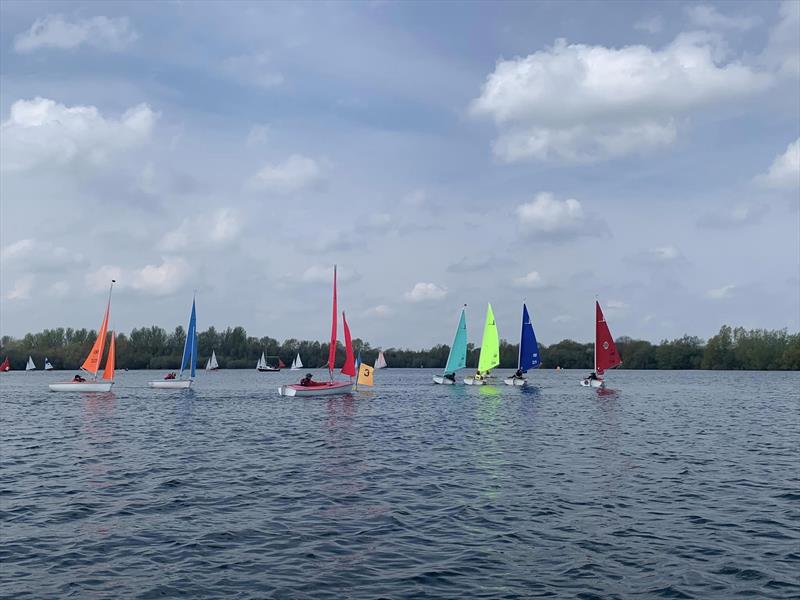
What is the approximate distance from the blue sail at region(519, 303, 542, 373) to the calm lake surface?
4657 cm

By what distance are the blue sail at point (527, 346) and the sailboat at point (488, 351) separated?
135 inches

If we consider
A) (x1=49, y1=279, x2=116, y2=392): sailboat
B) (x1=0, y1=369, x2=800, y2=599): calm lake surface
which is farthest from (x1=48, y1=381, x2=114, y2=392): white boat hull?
(x1=0, y1=369, x2=800, y2=599): calm lake surface

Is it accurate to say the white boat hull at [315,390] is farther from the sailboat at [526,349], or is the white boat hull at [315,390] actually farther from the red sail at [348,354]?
the sailboat at [526,349]

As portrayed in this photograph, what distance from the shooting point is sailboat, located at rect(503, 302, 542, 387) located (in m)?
86.0

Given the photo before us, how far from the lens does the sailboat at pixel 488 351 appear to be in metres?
89.4

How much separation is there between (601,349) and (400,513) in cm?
6833

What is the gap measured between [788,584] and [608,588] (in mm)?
3422

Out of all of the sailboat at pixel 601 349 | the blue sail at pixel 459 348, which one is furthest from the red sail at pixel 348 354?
the sailboat at pixel 601 349

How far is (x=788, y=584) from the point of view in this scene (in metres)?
13.0

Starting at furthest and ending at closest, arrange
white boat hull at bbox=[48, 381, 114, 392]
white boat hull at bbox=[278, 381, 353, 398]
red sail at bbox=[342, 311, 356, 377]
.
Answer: white boat hull at bbox=[48, 381, 114, 392] < red sail at bbox=[342, 311, 356, 377] < white boat hull at bbox=[278, 381, 353, 398]

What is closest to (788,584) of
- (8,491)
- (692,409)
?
(8,491)

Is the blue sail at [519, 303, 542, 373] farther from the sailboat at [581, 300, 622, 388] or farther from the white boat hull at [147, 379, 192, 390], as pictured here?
the white boat hull at [147, 379, 192, 390]

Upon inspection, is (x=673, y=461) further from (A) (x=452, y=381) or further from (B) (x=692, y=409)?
(A) (x=452, y=381)

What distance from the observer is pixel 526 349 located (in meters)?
87.7
